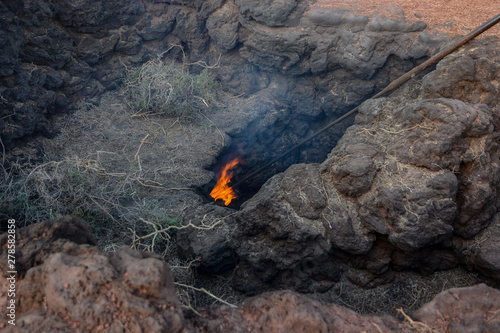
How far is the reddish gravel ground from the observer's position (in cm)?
509

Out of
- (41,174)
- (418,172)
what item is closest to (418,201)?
(418,172)

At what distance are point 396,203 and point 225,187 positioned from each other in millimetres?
3190

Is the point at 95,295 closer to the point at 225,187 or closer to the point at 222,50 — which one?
the point at 225,187

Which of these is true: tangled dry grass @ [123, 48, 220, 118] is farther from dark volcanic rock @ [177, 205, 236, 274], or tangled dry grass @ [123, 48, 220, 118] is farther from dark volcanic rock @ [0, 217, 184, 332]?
dark volcanic rock @ [0, 217, 184, 332]

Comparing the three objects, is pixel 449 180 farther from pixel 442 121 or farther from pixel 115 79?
pixel 115 79

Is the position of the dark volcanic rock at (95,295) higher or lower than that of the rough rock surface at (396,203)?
higher

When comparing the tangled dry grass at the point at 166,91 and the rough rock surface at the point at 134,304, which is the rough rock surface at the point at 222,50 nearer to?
the tangled dry grass at the point at 166,91

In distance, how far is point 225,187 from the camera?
6.05 meters

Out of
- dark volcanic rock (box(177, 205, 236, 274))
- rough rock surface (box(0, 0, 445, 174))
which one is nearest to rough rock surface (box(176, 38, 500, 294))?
dark volcanic rock (box(177, 205, 236, 274))

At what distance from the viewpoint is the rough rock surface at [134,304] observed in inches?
76.2

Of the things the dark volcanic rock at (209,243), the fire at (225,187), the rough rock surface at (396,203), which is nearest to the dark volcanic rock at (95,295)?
the dark volcanic rock at (209,243)

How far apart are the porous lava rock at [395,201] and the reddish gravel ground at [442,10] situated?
3.96 feet

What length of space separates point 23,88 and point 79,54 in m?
1.30

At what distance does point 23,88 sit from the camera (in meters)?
4.53
